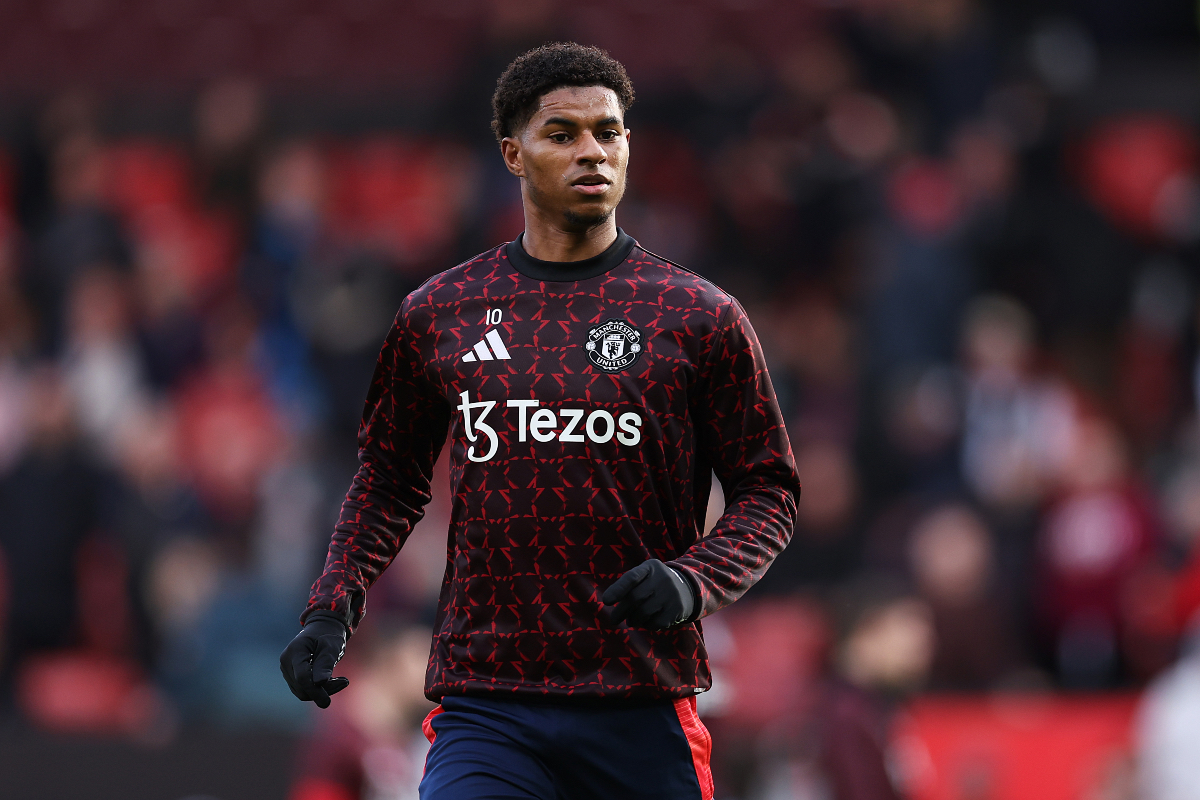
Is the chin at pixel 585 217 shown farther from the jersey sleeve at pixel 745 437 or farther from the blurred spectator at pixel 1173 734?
the blurred spectator at pixel 1173 734

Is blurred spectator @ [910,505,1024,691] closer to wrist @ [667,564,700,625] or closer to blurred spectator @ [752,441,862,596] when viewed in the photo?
blurred spectator @ [752,441,862,596]

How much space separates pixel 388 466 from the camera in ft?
11.8

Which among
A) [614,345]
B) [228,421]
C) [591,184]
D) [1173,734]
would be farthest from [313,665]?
[228,421]

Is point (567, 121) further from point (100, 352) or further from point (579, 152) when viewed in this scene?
point (100, 352)

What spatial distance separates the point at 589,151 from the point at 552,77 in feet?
0.60

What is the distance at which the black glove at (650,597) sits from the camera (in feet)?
9.53

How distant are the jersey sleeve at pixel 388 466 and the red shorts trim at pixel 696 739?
28.5 inches

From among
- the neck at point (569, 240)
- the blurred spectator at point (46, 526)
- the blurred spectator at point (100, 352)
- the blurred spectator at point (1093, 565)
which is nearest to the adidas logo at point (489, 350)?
the neck at point (569, 240)

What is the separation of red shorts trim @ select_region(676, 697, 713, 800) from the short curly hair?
1209mm

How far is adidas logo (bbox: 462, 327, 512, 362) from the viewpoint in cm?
329

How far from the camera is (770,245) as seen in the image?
9367 mm

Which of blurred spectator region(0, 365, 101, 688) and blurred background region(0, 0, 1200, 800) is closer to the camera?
blurred background region(0, 0, 1200, 800)

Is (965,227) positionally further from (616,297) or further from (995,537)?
(616,297)

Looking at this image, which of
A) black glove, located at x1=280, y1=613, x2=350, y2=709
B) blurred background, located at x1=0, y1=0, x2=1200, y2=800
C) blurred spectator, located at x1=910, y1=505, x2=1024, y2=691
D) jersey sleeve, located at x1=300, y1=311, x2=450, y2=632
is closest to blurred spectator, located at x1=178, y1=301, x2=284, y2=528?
blurred background, located at x1=0, y1=0, x2=1200, y2=800
